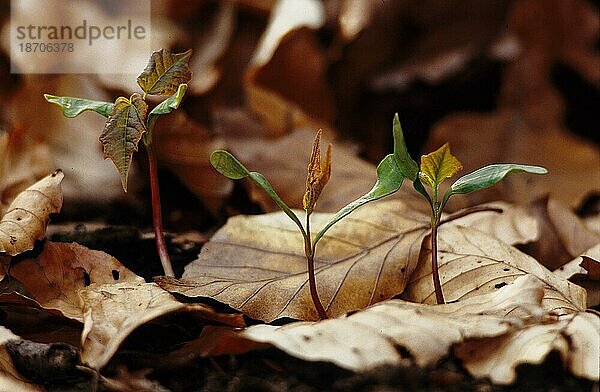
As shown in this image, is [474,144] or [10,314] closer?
[10,314]

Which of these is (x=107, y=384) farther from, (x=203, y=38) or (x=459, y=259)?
(x=203, y=38)

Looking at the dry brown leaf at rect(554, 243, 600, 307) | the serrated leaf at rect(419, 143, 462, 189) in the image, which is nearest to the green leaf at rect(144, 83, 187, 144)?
the serrated leaf at rect(419, 143, 462, 189)

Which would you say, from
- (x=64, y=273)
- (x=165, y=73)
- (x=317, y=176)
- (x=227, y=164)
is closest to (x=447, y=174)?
(x=317, y=176)

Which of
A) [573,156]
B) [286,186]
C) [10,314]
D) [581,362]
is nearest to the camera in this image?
[581,362]

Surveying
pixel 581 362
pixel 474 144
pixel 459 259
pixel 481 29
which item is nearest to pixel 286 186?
pixel 459 259

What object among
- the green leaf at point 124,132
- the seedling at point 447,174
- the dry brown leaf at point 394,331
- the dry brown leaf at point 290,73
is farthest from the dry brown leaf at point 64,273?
the dry brown leaf at point 290,73

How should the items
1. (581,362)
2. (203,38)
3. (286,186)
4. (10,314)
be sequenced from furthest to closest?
(203,38), (286,186), (10,314), (581,362)

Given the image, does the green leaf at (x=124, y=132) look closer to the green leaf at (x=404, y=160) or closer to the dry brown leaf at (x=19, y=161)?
the green leaf at (x=404, y=160)
